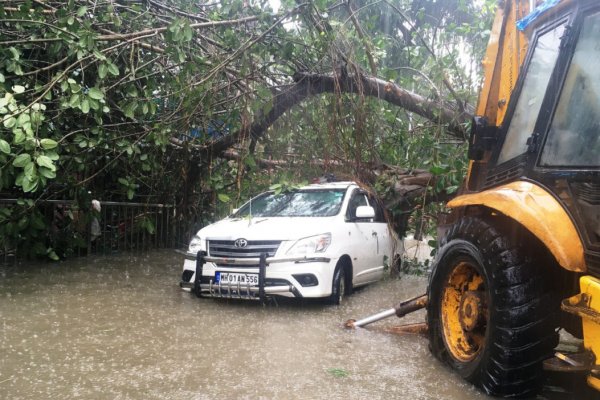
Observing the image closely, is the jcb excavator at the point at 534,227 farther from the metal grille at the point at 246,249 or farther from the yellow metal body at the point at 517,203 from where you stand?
the metal grille at the point at 246,249

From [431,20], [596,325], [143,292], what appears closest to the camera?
[596,325]

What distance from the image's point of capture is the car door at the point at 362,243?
22.9 feet

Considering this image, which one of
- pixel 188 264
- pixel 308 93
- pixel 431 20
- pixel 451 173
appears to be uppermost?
pixel 431 20

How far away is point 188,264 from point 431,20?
758 centimetres

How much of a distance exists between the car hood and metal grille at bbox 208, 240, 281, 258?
0.16 feet

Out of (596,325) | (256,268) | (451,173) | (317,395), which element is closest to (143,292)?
(256,268)

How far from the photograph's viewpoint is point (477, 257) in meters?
3.56

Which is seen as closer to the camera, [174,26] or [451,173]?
[174,26]

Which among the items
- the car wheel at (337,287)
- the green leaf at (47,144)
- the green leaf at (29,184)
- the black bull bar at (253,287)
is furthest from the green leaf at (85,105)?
the car wheel at (337,287)

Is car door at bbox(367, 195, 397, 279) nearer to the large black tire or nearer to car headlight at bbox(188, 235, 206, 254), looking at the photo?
car headlight at bbox(188, 235, 206, 254)

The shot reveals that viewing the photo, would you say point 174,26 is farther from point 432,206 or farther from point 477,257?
point 432,206

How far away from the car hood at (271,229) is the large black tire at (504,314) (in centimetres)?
258

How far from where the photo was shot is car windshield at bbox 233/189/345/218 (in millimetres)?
7055

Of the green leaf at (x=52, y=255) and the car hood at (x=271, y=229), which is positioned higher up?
the car hood at (x=271, y=229)
